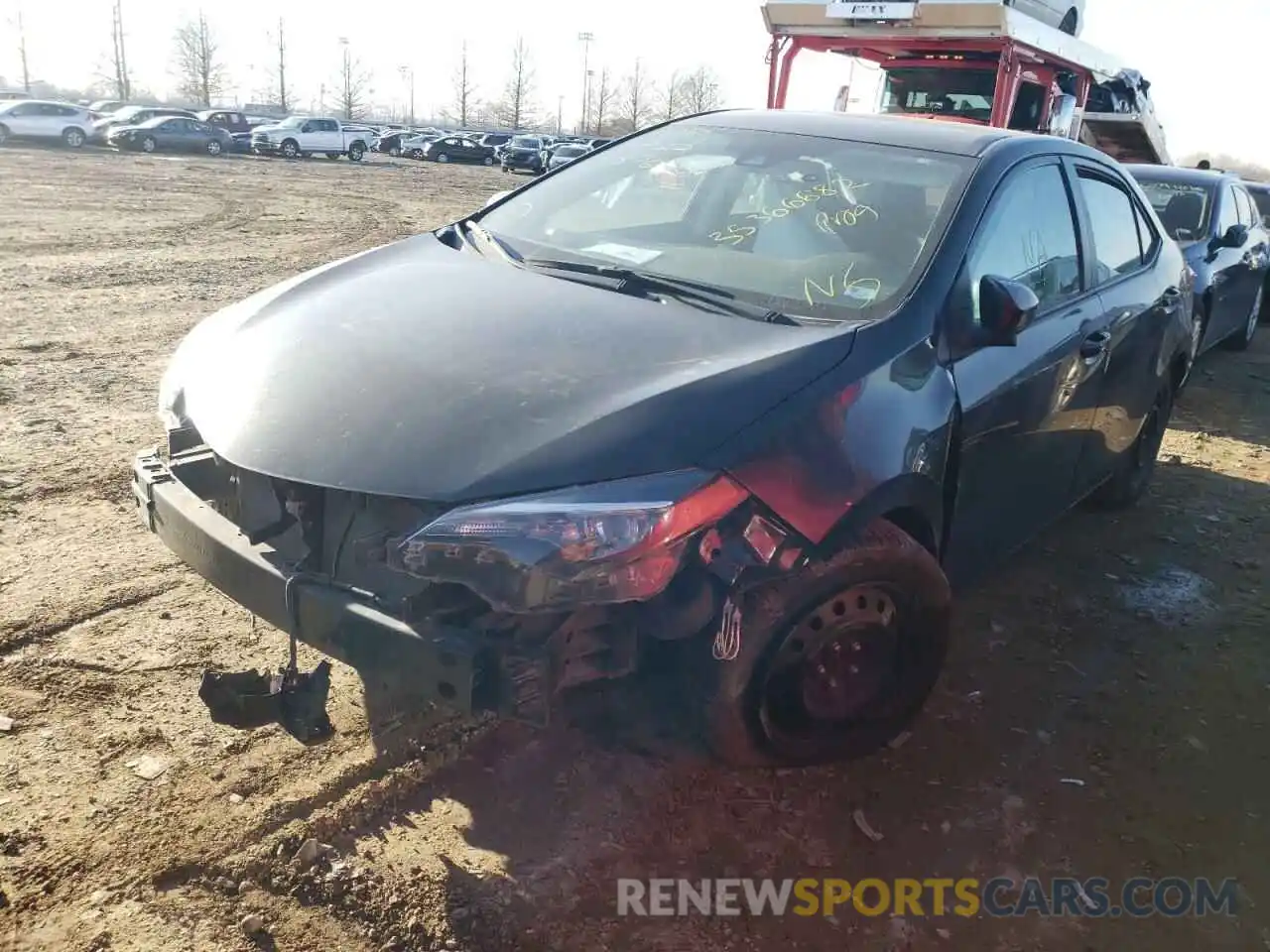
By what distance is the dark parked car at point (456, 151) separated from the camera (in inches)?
1737

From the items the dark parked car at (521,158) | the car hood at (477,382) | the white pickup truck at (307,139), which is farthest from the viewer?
the dark parked car at (521,158)

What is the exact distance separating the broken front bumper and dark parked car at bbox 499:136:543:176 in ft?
124

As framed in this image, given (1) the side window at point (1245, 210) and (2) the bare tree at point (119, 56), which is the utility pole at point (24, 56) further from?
(1) the side window at point (1245, 210)

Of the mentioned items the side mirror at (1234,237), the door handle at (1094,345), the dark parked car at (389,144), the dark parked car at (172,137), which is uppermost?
the side mirror at (1234,237)

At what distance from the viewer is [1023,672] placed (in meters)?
3.60

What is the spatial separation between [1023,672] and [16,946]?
3066mm

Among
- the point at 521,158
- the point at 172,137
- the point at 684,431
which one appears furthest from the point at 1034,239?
the point at 521,158

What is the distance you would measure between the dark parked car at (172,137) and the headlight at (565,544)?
123ft

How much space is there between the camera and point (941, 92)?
10.3 metres

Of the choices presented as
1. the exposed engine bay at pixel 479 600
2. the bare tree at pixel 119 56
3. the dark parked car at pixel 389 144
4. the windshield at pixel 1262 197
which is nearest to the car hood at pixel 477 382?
the exposed engine bay at pixel 479 600

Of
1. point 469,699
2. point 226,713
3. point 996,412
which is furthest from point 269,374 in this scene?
point 996,412

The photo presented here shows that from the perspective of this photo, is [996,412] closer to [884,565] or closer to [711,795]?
[884,565]

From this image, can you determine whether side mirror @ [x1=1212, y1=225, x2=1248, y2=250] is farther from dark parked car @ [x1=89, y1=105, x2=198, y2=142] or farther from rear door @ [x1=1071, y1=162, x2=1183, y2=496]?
dark parked car @ [x1=89, y1=105, x2=198, y2=142]

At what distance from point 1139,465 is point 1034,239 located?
2.21 meters
